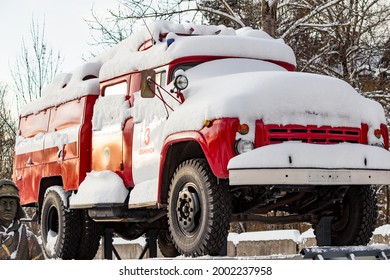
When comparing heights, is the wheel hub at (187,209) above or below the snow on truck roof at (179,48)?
below

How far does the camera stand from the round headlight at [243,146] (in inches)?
297

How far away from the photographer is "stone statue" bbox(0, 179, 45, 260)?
5.77m

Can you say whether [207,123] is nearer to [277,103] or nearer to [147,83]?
[277,103]

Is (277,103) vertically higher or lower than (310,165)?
higher

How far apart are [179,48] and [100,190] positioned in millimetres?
1874

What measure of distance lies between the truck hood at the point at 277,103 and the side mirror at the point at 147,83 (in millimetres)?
388

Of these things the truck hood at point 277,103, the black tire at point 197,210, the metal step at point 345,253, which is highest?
the truck hood at point 277,103

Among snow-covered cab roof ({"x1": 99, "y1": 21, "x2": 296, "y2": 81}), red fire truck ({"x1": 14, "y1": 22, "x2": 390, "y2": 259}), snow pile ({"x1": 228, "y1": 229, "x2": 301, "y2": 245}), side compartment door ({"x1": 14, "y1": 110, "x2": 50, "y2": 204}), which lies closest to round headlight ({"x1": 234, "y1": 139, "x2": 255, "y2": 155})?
red fire truck ({"x1": 14, "y1": 22, "x2": 390, "y2": 259})

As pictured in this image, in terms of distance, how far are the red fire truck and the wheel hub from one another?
1cm

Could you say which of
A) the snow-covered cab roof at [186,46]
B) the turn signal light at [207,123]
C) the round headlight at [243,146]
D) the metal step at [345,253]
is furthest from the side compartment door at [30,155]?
the metal step at [345,253]

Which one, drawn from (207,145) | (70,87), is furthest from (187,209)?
(70,87)

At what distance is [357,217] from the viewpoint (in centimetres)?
866

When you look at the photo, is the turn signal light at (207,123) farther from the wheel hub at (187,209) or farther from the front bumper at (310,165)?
the wheel hub at (187,209)

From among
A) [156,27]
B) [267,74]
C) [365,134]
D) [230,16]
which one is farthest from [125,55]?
[230,16]
